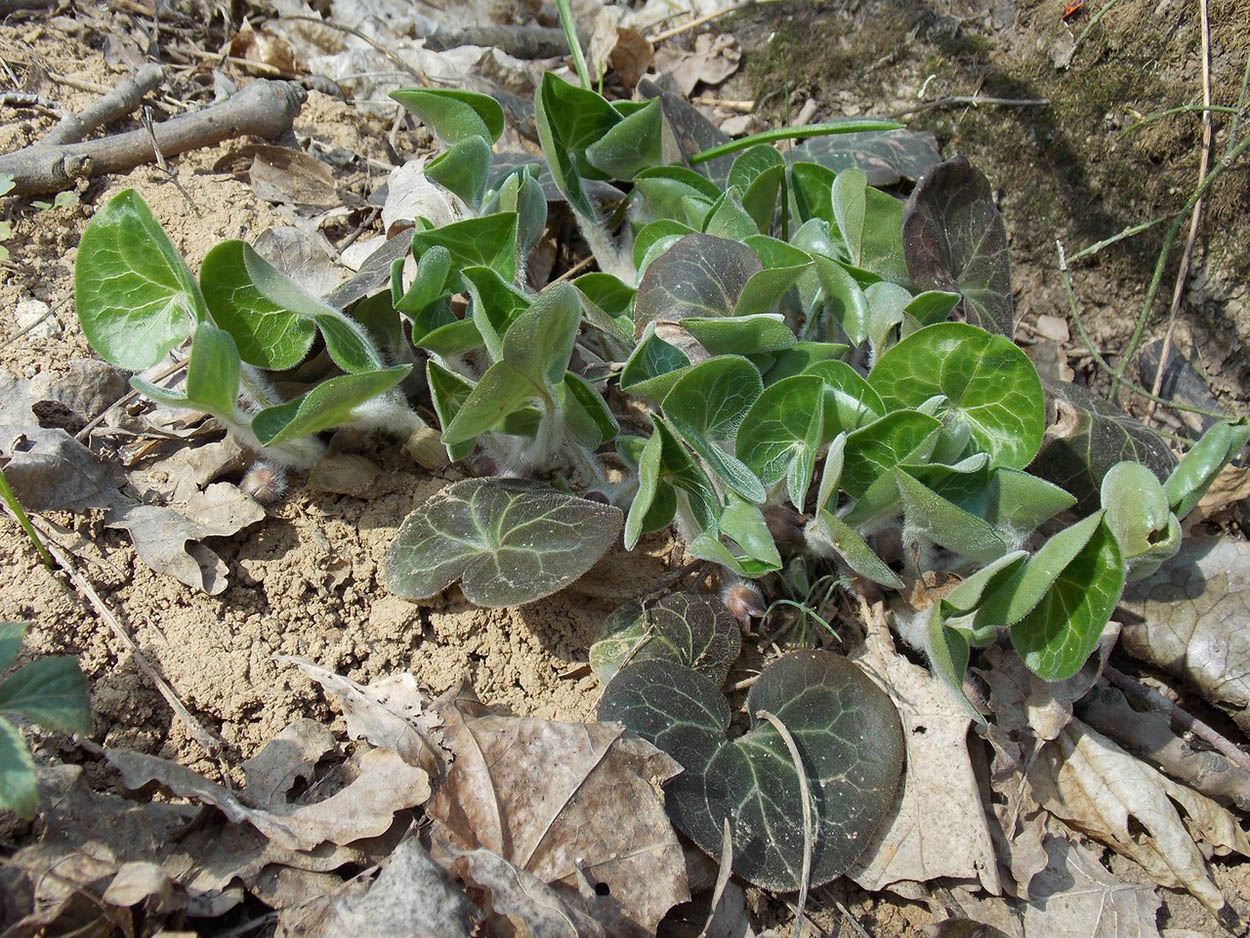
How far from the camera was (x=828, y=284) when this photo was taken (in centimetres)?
208

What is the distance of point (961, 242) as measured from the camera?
223 centimetres

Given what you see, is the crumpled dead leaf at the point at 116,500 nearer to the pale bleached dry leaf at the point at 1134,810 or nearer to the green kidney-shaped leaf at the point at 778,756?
the green kidney-shaped leaf at the point at 778,756

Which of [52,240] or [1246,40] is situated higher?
[1246,40]

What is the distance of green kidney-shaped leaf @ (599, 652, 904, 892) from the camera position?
1.60 metres

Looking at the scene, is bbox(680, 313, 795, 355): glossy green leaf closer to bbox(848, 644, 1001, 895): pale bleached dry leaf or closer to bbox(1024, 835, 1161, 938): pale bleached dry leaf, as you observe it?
bbox(848, 644, 1001, 895): pale bleached dry leaf

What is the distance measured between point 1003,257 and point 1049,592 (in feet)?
3.13

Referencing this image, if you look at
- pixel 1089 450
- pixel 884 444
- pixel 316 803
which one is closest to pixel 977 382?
pixel 884 444

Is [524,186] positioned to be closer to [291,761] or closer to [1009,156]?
[291,761]

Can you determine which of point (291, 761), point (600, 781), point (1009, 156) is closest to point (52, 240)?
point (291, 761)

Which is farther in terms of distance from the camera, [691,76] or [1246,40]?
[691,76]

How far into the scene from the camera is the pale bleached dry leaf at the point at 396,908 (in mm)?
1300

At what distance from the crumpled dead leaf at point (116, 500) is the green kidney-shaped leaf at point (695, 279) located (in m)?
1.02

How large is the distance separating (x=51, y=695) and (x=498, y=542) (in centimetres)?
81

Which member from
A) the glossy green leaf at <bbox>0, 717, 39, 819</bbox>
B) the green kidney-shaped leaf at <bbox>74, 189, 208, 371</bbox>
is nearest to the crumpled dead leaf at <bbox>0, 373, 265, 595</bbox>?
the green kidney-shaped leaf at <bbox>74, 189, 208, 371</bbox>
